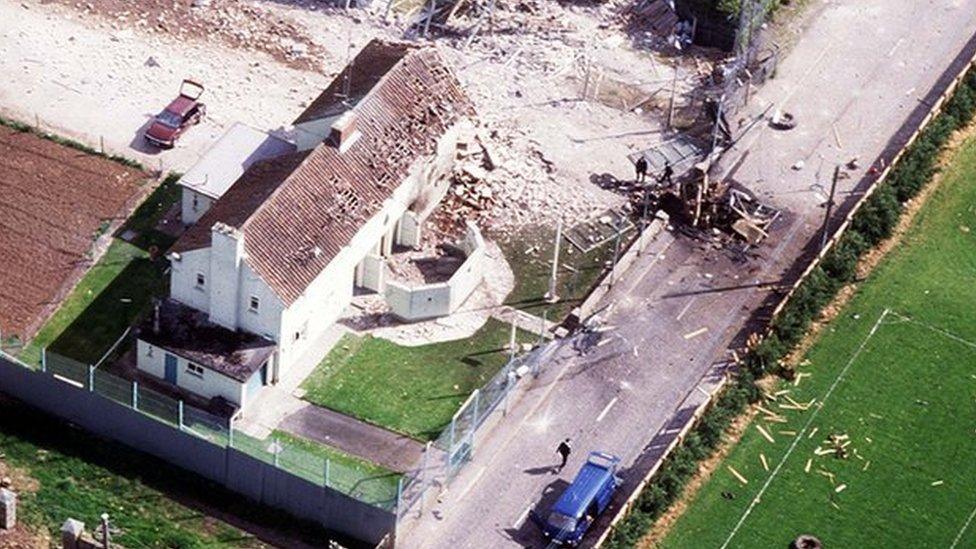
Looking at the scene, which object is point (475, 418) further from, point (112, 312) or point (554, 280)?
point (112, 312)

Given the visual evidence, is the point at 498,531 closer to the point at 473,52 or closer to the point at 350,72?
the point at 350,72

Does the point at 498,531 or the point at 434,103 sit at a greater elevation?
the point at 434,103

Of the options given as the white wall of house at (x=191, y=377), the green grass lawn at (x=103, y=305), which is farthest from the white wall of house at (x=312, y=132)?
the white wall of house at (x=191, y=377)

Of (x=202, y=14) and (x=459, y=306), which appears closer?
(x=459, y=306)

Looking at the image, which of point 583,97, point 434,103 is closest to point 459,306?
point 434,103

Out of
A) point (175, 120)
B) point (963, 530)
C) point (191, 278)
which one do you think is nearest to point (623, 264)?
point (191, 278)
